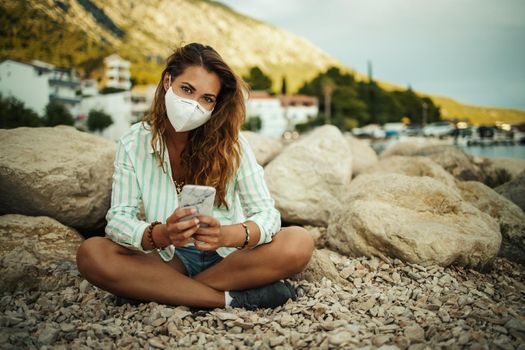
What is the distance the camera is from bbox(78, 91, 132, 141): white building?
35.1 meters

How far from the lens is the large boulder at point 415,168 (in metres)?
5.73

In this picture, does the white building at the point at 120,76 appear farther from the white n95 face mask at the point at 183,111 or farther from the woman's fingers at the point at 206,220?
the woman's fingers at the point at 206,220

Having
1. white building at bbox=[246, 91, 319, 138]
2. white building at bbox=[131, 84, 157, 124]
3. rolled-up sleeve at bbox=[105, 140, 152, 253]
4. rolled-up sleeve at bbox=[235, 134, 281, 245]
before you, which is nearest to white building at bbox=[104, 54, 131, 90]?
white building at bbox=[131, 84, 157, 124]

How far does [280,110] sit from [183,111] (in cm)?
7308

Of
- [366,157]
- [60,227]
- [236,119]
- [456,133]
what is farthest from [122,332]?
[456,133]

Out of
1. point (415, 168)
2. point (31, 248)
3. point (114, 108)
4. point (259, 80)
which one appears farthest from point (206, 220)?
point (259, 80)

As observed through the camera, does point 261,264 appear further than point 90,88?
No

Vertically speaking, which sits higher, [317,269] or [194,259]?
[194,259]

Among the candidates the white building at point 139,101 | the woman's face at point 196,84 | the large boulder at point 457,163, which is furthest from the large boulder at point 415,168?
the white building at point 139,101

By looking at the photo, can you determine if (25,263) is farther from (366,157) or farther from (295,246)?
(366,157)

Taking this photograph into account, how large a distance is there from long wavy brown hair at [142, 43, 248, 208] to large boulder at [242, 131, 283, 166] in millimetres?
3547

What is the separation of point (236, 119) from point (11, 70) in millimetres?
7667

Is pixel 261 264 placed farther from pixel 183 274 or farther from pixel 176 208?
pixel 176 208

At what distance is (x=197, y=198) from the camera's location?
7.39ft
